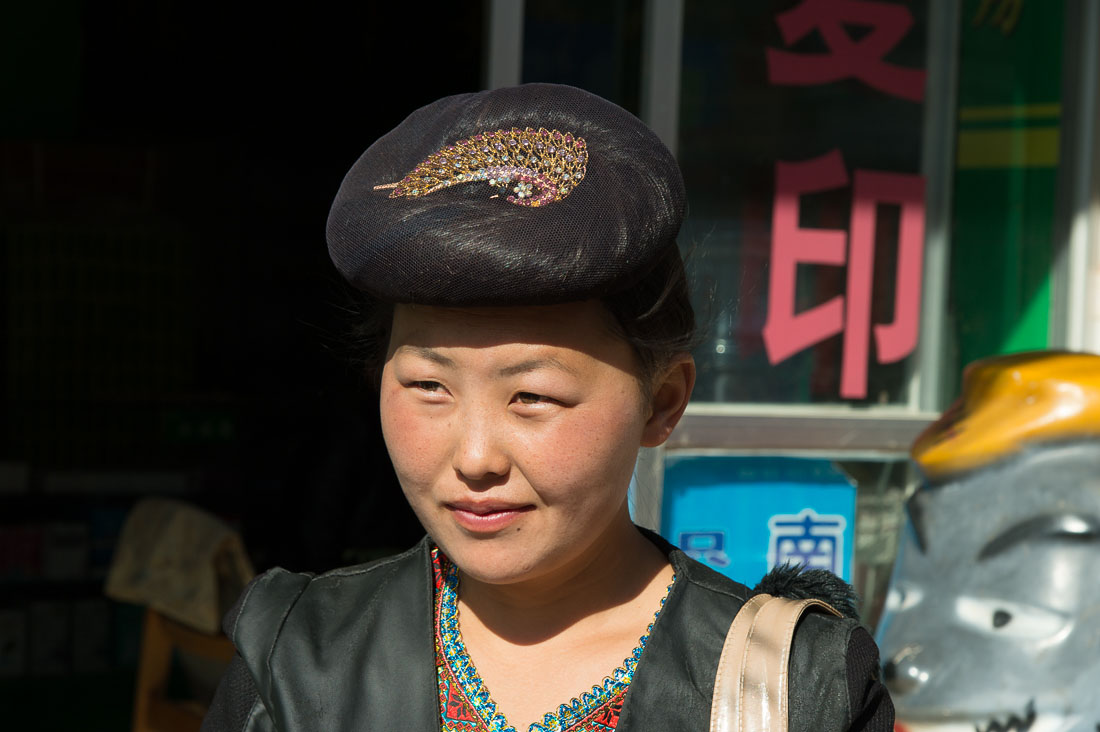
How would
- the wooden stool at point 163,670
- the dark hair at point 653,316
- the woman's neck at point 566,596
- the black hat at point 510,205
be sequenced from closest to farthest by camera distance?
the black hat at point 510,205
the dark hair at point 653,316
the woman's neck at point 566,596
the wooden stool at point 163,670

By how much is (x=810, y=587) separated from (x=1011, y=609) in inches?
44.0

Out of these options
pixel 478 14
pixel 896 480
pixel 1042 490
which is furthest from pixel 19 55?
pixel 1042 490

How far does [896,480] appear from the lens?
3.13 metres

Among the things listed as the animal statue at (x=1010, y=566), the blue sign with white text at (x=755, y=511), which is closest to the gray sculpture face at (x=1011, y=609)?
the animal statue at (x=1010, y=566)

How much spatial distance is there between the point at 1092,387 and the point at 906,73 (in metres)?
1.33

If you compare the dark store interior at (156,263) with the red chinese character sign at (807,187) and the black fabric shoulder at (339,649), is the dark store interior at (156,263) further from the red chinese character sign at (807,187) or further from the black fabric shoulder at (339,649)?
the black fabric shoulder at (339,649)

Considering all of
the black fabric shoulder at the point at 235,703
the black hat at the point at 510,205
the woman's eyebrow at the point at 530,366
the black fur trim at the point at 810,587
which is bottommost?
the black fabric shoulder at the point at 235,703

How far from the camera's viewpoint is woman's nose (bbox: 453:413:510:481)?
1.01 metres

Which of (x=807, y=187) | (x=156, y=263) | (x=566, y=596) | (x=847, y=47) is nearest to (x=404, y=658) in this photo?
(x=566, y=596)

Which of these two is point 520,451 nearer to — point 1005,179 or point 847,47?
point 847,47

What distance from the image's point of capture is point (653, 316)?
1.09 m

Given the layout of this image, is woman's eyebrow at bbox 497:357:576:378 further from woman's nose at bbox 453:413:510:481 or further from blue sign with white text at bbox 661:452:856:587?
blue sign with white text at bbox 661:452:856:587

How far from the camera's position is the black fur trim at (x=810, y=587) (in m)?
1.18

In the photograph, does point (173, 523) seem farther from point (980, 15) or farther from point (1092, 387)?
point (980, 15)
